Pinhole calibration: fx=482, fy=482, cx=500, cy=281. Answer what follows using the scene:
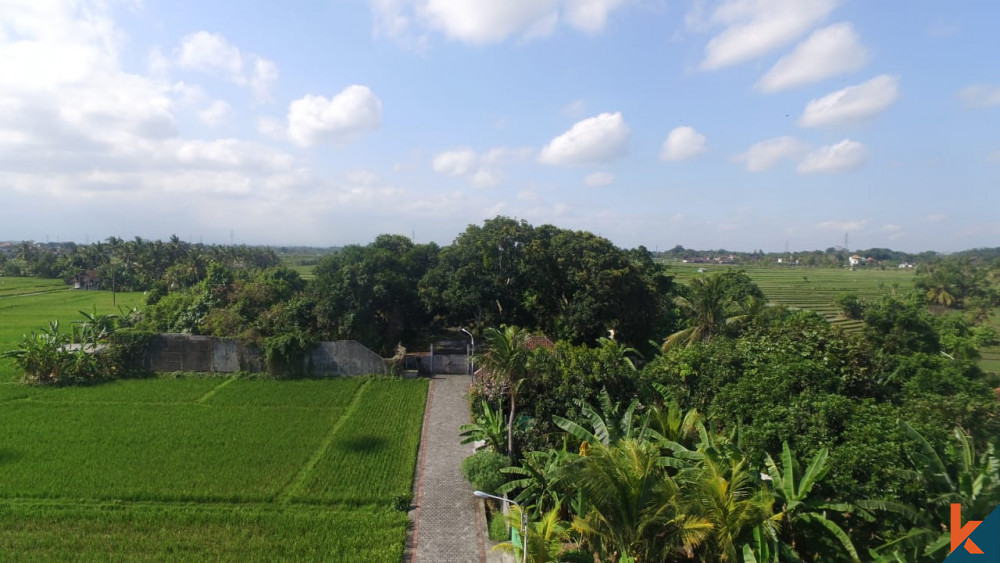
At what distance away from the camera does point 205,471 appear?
14320mm

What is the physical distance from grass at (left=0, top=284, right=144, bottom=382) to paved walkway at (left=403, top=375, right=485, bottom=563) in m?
20.6

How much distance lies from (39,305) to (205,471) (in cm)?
4472

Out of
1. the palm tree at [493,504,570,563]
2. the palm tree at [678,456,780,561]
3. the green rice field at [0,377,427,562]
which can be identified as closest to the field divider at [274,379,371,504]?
the green rice field at [0,377,427,562]

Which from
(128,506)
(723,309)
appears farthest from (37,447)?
(723,309)

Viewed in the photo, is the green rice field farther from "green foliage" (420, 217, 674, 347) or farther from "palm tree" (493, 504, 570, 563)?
"green foliage" (420, 217, 674, 347)

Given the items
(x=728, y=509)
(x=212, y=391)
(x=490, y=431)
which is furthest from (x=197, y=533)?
(x=728, y=509)

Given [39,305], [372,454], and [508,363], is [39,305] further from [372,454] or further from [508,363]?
[508,363]

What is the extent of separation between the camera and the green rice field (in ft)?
36.9

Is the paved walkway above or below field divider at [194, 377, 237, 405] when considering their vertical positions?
below

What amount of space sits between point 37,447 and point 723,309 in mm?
26303

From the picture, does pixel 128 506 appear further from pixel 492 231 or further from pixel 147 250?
pixel 147 250

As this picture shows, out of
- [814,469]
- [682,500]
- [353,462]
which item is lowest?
[353,462]

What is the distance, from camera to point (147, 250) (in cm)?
5756

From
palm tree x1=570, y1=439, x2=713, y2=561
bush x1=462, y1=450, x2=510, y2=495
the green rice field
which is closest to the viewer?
palm tree x1=570, y1=439, x2=713, y2=561
